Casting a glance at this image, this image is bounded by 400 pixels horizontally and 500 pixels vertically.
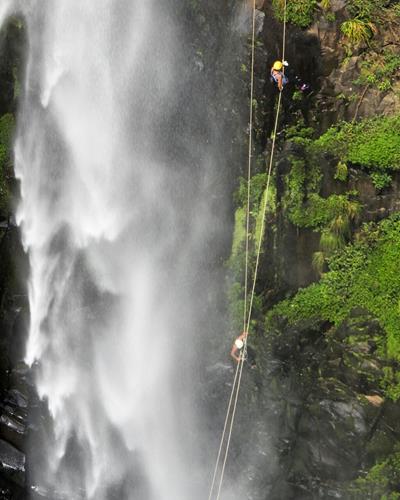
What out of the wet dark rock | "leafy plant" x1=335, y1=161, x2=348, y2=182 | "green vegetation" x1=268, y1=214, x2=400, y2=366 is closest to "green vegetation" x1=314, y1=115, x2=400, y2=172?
"leafy plant" x1=335, y1=161, x2=348, y2=182

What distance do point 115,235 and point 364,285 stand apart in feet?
19.9

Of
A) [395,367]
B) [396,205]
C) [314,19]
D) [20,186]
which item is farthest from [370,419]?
[20,186]

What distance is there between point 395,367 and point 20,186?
9976 mm

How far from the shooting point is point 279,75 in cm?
1239

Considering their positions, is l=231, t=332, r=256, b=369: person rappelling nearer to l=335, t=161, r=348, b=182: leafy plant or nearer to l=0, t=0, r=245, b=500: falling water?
l=0, t=0, r=245, b=500: falling water

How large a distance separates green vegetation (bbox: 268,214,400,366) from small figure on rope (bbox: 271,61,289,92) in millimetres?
3850

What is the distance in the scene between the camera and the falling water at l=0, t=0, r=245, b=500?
12977 millimetres

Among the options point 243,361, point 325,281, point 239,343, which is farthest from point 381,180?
point 243,361

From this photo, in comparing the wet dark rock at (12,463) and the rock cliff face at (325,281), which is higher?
the rock cliff face at (325,281)

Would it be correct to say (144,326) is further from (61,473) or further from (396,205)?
(396,205)

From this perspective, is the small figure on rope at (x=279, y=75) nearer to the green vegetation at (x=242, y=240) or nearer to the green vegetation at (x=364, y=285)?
the green vegetation at (x=242, y=240)

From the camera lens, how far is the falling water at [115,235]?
12977 millimetres

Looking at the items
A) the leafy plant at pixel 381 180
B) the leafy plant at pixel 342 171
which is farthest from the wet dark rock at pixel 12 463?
the leafy plant at pixel 381 180

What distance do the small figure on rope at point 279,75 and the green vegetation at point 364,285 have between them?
3850mm
